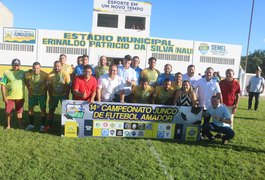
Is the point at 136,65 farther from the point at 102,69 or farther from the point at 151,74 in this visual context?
the point at 102,69

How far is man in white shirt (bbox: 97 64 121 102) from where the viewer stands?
21.4ft

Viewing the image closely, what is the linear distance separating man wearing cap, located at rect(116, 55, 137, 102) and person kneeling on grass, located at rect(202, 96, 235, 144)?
205 centimetres

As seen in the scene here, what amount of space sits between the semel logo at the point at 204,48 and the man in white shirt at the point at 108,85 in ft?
70.8

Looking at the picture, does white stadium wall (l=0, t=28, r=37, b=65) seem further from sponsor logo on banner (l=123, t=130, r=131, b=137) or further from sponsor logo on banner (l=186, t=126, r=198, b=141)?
sponsor logo on banner (l=186, t=126, r=198, b=141)

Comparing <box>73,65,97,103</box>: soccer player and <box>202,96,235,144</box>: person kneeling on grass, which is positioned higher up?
<box>73,65,97,103</box>: soccer player

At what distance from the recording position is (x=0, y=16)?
4172cm

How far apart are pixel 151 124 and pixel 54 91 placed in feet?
8.54

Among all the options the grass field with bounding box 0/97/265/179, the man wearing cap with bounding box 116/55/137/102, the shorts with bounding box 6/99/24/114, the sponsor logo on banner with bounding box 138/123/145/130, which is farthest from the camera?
the man wearing cap with bounding box 116/55/137/102

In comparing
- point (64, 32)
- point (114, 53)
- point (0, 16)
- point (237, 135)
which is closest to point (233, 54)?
point (114, 53)

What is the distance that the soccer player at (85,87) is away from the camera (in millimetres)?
6285

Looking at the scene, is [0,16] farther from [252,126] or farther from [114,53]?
[252,126]

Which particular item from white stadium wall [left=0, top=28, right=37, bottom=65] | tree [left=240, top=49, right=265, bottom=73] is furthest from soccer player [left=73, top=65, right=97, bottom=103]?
tree [left=240, top=49, right=265, bottom=73]

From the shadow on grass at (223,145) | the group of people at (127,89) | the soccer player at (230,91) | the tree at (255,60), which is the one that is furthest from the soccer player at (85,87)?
the tree at (255,60)

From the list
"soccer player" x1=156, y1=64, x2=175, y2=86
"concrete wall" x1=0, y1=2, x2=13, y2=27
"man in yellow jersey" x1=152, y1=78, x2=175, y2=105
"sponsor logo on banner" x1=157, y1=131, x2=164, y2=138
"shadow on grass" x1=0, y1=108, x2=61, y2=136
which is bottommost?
"shadow on grass" x1=0, y1=108, x2=61, y2=136
